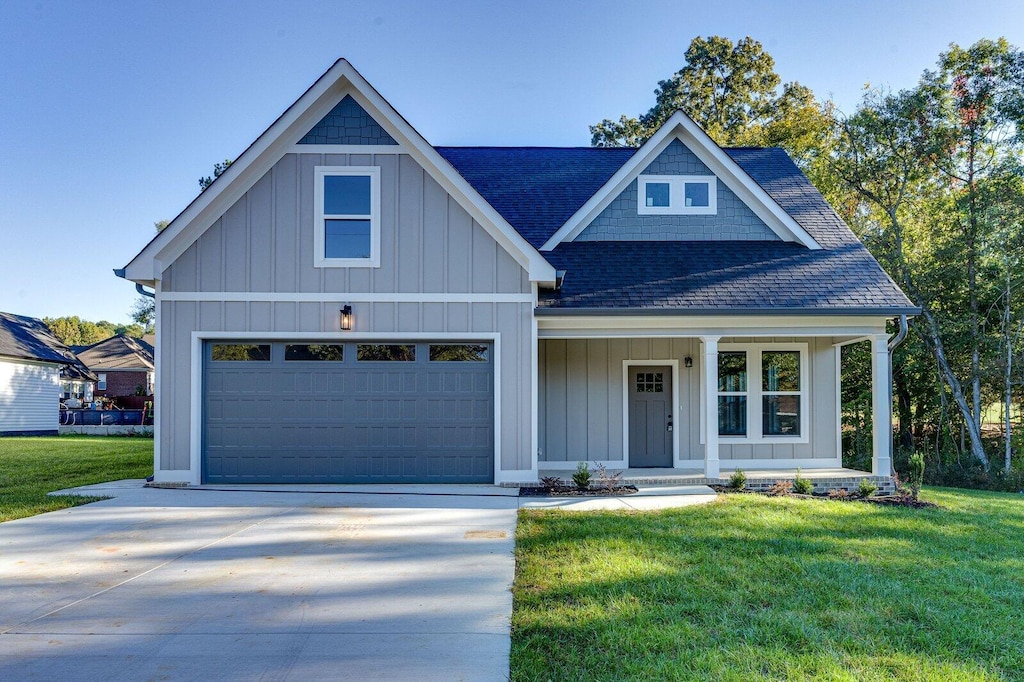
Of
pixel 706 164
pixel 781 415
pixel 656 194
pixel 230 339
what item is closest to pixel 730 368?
pixel 781 415

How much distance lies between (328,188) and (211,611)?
6.75 meters

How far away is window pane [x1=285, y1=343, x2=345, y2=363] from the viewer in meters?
9.79

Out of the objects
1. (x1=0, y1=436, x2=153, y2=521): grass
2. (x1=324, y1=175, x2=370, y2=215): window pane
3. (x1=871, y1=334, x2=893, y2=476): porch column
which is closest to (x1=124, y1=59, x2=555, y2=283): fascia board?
(x1=324, y1=175, x2=370, y2=215): window pane

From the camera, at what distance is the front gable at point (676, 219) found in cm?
1184

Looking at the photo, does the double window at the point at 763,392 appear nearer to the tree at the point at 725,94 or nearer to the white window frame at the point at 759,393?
the white window frame at the point at 759,393

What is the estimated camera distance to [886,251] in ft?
57.1

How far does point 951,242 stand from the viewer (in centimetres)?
1650

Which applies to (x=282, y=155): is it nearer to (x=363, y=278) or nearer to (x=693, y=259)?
(x=363, y=278)

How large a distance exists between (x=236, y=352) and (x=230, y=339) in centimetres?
22

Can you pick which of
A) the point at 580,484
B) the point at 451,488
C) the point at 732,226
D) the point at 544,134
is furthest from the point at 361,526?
the point at 544,134

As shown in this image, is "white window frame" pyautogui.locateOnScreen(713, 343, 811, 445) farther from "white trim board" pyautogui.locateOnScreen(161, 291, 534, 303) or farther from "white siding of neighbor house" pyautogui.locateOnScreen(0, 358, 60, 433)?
"white siding of neighbor house" pyautogui.locateOnScreen(0, 358, 60, 433)

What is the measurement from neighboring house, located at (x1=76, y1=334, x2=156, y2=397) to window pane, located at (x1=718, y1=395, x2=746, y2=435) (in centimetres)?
3220

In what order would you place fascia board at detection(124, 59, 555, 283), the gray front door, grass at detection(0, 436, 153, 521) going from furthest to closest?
1. the gray front door
2. fascia board at detection(124, 59, 555, 283)
3. grass at detection(0, 436, 153, 521)

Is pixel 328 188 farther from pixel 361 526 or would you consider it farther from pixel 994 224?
pixel 994 224
